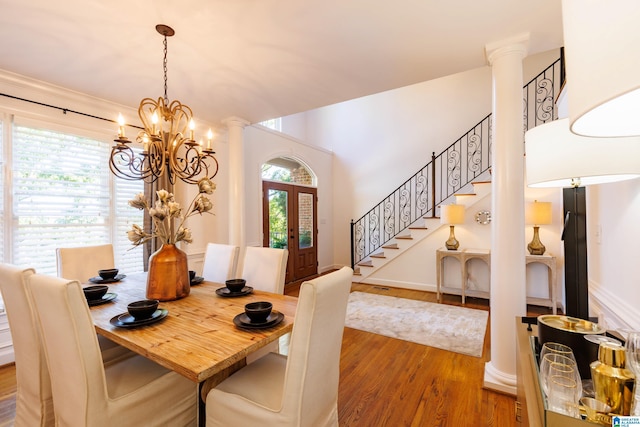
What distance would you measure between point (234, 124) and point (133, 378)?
324cm

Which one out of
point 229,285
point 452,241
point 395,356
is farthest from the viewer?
point 452,241

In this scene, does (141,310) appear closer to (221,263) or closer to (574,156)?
(221,263)

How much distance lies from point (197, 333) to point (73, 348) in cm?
49

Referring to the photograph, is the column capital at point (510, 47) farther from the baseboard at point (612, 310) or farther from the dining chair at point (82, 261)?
the dining chair at point (82, 261)

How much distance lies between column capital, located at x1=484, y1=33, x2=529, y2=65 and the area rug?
2.65 metres

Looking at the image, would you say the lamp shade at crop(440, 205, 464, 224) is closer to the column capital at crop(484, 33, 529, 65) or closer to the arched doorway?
the column capital at crop(484, 33, 529, 65)

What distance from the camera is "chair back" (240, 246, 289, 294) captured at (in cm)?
228

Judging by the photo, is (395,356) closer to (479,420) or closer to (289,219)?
(479,420)

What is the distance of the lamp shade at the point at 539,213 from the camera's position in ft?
12.3

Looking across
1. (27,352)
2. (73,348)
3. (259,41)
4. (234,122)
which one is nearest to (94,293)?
(27,352)

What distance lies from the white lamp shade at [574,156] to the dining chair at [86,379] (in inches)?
78.6

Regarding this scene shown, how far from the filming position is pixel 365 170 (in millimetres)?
6414

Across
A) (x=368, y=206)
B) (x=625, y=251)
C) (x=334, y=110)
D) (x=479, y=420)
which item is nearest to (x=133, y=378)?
(x=479, y=420)

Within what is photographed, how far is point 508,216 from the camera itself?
210cm
